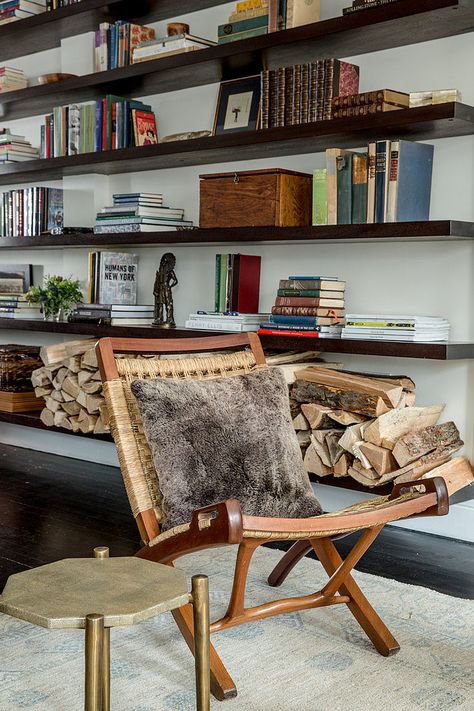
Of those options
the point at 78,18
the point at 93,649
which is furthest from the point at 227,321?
the point at 93,649

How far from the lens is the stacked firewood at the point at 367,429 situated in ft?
10.4

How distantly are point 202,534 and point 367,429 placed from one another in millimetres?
1374

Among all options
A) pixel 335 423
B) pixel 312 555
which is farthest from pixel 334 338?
pixel 312 555

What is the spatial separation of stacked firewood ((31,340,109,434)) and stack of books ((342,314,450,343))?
125 centimetres

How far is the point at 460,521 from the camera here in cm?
332

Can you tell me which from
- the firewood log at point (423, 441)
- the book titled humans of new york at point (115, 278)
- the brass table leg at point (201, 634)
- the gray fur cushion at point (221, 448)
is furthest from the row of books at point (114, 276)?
the brass table leg at point (201, 634)

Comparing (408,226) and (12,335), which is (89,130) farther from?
(408,226)

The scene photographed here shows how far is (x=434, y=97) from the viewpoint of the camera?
310cm

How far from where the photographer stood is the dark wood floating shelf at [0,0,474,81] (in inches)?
125

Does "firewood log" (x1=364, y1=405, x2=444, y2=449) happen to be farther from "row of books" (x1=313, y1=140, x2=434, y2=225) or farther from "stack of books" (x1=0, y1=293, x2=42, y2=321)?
"stack of books" (x1=0, y1=293, x2=42, y2=321)

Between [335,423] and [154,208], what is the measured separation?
4.61 feet

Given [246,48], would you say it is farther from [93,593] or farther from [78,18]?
[93,593]

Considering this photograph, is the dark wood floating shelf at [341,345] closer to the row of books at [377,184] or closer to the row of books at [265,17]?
the row of books at [377,184]

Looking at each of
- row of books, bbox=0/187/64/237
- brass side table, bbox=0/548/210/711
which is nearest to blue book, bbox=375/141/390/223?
brass side table, bbox=0/548/210/711
